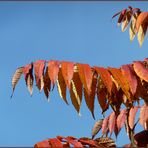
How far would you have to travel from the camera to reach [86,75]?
6.08 feet

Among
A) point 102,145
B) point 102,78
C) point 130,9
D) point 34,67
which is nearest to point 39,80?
point 34,67

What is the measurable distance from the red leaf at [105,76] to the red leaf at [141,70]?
13cm

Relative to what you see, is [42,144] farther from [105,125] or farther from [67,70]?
[105,125]

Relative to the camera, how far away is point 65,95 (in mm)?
1886

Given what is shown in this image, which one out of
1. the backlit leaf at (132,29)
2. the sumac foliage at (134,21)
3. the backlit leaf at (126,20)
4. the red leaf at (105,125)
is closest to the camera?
the red leaf at (105,125)

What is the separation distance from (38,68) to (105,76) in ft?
0.98

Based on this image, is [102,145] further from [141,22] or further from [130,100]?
[141,22]

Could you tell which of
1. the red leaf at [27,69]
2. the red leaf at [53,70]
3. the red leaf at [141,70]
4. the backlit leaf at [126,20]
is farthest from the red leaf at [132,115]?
the backlit leaf at [126,20]

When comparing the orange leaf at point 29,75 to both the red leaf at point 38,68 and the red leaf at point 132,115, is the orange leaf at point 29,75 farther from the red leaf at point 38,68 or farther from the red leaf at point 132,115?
the red leaf at point 132,115

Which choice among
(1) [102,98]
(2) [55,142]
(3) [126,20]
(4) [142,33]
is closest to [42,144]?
(2) [55,142]

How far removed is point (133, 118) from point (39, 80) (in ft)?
1.43

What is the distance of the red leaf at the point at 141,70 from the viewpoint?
187 cm

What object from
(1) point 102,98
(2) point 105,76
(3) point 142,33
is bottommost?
(1) point 102,98

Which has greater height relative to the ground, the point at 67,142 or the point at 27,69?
the point at 27,69
